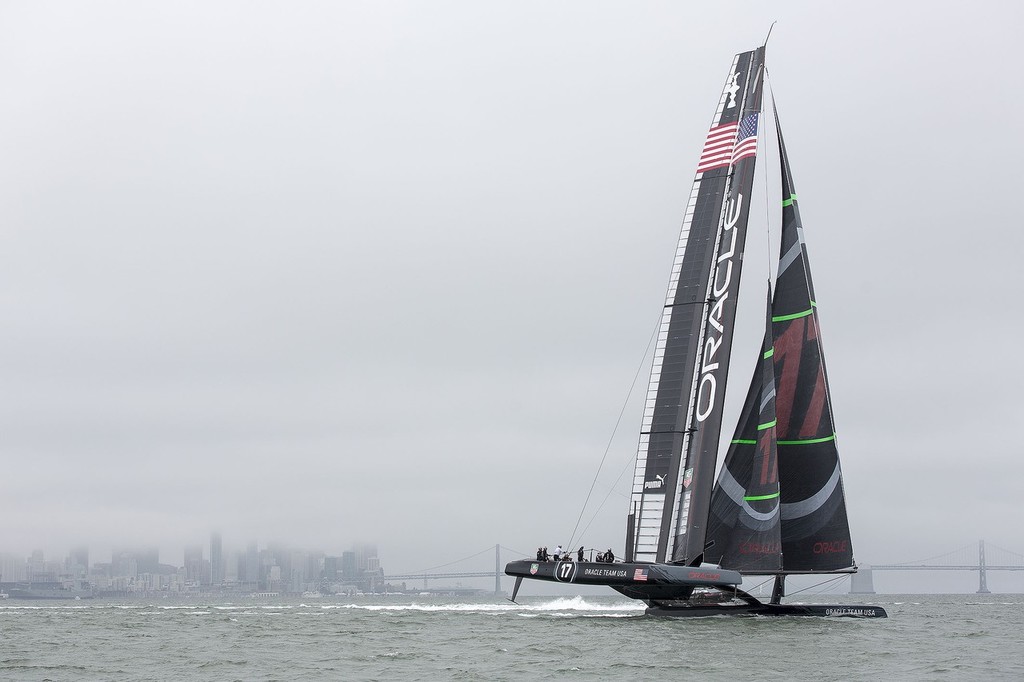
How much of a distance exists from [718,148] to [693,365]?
571cm

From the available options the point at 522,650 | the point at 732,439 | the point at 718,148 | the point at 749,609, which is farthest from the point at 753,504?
the point at 522,650

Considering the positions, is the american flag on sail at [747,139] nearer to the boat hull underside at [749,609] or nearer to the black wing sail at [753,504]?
the black wing sail at [753,504]

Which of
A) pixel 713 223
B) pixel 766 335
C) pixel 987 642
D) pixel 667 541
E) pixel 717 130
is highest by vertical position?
pixel 717 130

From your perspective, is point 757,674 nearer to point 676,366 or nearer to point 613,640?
point 613,640

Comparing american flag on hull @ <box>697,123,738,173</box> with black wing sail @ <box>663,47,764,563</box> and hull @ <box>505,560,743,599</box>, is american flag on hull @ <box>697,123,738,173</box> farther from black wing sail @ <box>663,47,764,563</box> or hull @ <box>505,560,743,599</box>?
hull @ <box>505,560,743,599</box>

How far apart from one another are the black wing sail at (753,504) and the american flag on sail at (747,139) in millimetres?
4509

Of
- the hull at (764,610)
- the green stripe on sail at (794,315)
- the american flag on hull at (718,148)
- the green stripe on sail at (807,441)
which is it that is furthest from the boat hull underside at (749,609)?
the american flag on hull at (718,148)

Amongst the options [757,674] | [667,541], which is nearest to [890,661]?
[757,674]

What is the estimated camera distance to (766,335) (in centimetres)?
3072

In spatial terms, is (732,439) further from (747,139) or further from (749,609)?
(747,139)

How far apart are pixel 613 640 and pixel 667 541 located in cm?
408

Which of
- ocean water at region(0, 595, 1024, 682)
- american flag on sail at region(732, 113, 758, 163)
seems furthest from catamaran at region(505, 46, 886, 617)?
ocean water at region(0, 595, 1024, 682)

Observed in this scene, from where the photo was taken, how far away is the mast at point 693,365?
27.4 meters

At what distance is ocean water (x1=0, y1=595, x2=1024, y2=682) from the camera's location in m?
19.0
